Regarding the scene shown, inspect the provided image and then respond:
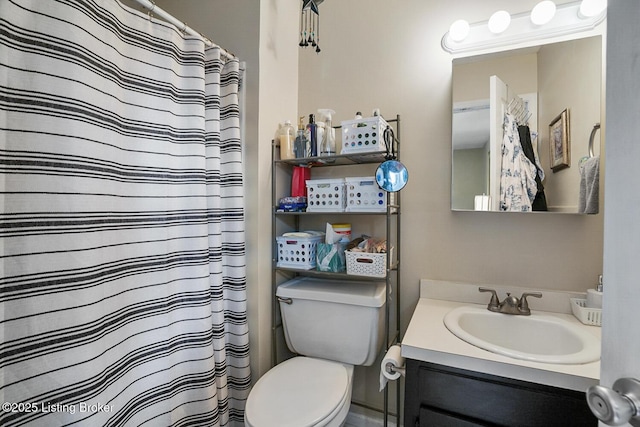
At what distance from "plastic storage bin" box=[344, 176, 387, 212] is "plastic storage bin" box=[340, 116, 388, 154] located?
140 millimetres

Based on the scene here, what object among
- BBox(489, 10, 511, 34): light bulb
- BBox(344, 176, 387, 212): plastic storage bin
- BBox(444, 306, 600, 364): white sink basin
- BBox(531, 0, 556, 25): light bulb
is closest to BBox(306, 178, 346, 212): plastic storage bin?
BBox(344, 176, 387, 212): plastic storage bin

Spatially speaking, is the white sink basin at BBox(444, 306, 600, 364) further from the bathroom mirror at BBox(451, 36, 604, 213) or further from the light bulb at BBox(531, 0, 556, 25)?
the light bulb at BBox(531, 0, 556, 25)

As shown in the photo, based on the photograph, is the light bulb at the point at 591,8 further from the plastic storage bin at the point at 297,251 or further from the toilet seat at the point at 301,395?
A: the toilet seat at the point at 301,395

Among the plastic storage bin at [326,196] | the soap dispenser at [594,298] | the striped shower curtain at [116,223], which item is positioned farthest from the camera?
the plastic storage bin at [326,196]

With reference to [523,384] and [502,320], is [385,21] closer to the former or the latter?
[502,320]

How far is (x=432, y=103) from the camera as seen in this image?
1.44 meters

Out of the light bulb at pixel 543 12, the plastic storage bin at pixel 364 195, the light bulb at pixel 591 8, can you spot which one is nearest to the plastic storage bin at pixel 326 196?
the plastic storage bin at pixel 364 195

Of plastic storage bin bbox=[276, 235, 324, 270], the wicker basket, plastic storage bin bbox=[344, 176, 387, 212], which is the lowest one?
the wicker basket

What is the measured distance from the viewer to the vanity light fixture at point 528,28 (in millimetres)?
1184

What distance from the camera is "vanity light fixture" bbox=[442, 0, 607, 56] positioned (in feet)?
3.88

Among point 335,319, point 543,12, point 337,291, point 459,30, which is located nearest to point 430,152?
point 459,30

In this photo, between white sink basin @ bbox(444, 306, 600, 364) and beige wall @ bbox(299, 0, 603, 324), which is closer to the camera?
white sink basin @ bbox(444, 306, 600, 364)

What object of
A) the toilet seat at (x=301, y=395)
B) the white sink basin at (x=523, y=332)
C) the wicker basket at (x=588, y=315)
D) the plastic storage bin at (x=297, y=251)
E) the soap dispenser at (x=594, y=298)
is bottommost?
the toilet seat at (x=301, y=395)

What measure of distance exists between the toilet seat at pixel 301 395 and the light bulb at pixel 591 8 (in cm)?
183
